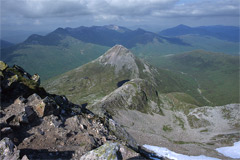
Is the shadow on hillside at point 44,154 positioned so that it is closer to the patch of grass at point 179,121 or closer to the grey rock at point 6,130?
the grey rock at point 6,130

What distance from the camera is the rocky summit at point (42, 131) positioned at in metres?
20.3

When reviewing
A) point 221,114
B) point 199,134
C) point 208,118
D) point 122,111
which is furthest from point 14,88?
point 221,114

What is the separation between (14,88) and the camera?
1192 inches

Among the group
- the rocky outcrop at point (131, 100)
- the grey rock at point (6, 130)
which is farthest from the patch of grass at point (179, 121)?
the grey rock at point (6, 130)

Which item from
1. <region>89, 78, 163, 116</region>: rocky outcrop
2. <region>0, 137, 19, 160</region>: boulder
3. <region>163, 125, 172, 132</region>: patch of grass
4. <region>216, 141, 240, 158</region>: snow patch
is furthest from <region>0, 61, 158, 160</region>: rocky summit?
<region>163, 125, 172, 132</region>: patch of grass

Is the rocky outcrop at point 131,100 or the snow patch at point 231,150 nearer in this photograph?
the snow patch at point 231,150

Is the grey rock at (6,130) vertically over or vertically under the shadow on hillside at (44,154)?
over

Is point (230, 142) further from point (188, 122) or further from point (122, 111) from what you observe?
point (122, 111)

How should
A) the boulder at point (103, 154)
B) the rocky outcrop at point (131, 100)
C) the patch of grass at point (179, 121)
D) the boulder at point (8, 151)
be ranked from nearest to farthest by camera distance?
the boulder at point (8, 151) → the boulder at point (103, 154) → the rocky outcrop at point (131, 100) → the patch of grass at point (179, 121)

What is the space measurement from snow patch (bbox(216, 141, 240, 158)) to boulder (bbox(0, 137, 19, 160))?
97.3 metres

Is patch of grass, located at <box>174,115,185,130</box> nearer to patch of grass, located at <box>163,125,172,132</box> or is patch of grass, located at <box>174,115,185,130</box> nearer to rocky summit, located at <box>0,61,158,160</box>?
patch of grass, located at <box>163,125,172,132</box>

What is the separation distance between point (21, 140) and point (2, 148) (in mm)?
3588

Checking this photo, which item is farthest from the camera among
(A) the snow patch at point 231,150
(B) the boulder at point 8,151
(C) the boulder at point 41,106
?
(A) the snow patch at point 231,150

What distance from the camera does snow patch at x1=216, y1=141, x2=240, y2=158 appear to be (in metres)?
83.8
